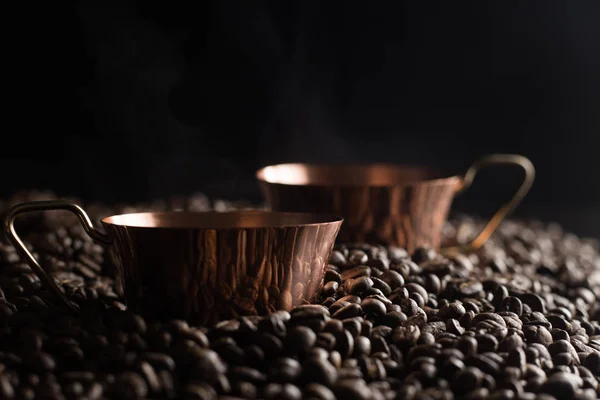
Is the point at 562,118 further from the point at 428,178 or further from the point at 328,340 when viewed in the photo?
the point at 328,340

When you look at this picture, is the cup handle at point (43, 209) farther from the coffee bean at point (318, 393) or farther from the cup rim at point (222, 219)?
the coffee bean at point (318, 393)

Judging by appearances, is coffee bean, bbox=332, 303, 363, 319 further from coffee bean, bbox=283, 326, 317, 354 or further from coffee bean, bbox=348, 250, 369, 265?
coffee bean, bbox=348, 250, 369, 265

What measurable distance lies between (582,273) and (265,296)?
3.01ft

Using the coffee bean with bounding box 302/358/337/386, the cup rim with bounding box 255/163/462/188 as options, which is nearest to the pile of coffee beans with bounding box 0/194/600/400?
the coffee bean with bounding box 302/358/337/386

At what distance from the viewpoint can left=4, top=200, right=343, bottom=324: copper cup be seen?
0.88m

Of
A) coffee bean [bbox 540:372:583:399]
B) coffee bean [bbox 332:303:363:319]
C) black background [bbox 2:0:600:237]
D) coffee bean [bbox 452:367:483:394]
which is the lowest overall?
coffee bean [bbox 540:372:583:399]

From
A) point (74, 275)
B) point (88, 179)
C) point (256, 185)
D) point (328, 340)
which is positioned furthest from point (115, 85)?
point (328, 340)

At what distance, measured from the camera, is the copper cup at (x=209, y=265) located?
880 millimetres

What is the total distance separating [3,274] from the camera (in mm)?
1188

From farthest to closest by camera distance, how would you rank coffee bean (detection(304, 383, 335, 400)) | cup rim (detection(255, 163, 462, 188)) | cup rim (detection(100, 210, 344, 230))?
cup rim (detection(255, 163, 462, 188))
cup rim (detection(100, 210, 344, 230))
coffee bean (detection(304, 383, 335, 400))

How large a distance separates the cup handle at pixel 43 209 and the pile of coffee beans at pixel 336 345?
0.03 metres

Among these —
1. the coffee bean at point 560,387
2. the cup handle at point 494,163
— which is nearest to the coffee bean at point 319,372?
the coffee bean at point 560,387

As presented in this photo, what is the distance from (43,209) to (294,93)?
149 cm

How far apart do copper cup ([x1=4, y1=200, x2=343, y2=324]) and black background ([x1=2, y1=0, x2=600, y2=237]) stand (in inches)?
55.1
